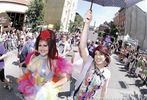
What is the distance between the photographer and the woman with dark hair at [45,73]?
497 cm

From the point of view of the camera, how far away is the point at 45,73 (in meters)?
5.05

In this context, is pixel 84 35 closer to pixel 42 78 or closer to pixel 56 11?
pixel 42 78

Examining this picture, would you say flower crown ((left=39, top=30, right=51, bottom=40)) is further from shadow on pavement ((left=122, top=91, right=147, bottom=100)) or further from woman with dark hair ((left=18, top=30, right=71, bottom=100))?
shadow on pavement ((left=122, top=91, right=147, bottom=100))

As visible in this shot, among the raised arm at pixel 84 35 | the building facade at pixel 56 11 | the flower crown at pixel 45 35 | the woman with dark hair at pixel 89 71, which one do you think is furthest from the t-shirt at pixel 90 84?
the building facade at pixel 56 11

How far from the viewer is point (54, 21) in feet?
258

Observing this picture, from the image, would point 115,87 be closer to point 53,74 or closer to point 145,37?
point 145,37

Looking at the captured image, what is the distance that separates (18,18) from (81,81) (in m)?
51.3

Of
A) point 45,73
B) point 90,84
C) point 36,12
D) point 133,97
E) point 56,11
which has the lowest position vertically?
point 133,97

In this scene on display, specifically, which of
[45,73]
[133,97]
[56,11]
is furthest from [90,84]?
[56,11]

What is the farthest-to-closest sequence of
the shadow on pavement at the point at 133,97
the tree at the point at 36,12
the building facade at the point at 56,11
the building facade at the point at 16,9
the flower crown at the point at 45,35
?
the building facade at the point at 56,11 < the building facade at the point at 16,9 < the tree at the point at 36,12 < the shadow on pavement at the point at 133,97 < the flower crown at the point at 45,35

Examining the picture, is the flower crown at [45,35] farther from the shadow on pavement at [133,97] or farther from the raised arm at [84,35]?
the shadow on pavement at [133,97]

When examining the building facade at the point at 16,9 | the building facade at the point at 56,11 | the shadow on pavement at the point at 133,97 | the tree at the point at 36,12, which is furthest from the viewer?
the building facade at the point at 56,11

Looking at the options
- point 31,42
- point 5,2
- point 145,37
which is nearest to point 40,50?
point 145,37

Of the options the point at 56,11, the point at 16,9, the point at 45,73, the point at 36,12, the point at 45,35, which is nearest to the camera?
the point at 45,35
